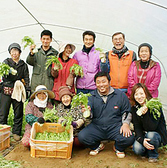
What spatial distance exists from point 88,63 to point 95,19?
1977mm

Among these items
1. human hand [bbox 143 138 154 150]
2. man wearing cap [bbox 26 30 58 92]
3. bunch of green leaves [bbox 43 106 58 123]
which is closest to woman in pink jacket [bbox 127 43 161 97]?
human hand [bbox 143 138 154 150]

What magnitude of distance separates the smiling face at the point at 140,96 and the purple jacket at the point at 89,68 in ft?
3.46

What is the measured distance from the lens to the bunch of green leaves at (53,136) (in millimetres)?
3660

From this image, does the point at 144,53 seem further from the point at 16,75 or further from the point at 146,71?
the point at 16,75

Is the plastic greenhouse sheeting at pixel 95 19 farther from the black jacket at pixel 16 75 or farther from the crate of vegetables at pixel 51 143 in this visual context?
the crate of vegetables at pixel 51 143

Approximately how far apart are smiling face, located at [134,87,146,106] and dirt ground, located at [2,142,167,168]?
0.95 meters

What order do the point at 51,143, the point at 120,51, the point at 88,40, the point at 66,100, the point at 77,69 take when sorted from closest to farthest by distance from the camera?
the point at 51,143 → the point at 66,100 → the point at 77,69 → the point at 120,51 → the point at 88,40

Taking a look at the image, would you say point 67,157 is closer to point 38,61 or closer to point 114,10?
point 38,61

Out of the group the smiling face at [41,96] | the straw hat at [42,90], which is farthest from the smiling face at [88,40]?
the smiling face at [41,96]

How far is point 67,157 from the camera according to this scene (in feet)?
11.6

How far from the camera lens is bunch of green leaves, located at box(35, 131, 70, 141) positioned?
3660 millimetres

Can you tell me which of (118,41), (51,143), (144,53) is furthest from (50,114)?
(144,53)

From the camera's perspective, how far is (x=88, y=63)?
4.45 meters

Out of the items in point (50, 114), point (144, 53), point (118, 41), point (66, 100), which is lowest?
point (50, 114)
